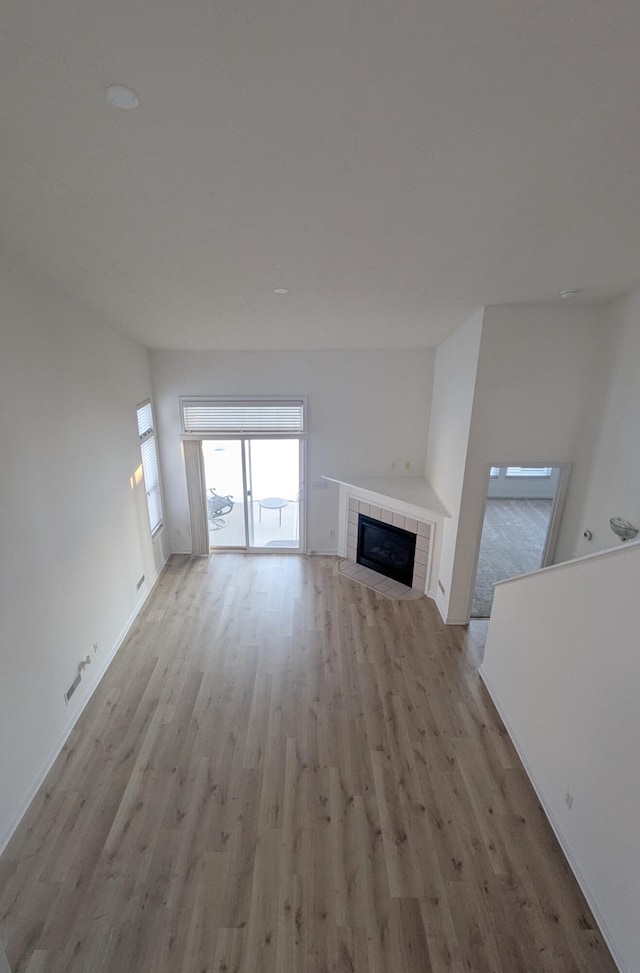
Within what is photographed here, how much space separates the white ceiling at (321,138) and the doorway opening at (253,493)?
3.55 metres

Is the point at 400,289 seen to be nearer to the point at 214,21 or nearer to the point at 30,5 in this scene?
the point at 214,21

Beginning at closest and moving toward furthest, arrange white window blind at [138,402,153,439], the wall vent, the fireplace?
the wall vent, white window blind at [138,402,153,439], the fireplace

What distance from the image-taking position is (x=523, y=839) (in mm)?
2721

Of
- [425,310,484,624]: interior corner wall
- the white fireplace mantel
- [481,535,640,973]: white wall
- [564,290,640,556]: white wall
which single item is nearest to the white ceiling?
[564,290,640,556]: white wall

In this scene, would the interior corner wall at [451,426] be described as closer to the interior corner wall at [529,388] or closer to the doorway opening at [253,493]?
the interior corner wall at [529,388]

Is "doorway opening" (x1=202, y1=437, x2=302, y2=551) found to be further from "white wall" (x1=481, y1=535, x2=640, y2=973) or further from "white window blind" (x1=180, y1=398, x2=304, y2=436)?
"white wall" (x1=481, y1=535, x2=640, y2=973)

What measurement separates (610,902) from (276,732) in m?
2.32

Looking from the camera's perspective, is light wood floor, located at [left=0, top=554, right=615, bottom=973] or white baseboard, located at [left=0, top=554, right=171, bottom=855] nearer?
light wood floor, located at [left=0, top=554, right=615, bottom=973]

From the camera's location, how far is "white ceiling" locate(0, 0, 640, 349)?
0.97 metres

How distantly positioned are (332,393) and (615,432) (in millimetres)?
3427

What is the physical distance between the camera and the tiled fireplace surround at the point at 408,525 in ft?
17.8

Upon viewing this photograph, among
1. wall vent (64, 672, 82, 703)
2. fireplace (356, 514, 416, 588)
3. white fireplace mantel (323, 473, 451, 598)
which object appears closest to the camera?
wall vent (64, 672, 82, 703)

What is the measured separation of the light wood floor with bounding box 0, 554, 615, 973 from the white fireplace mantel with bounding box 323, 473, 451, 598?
4.37 ft

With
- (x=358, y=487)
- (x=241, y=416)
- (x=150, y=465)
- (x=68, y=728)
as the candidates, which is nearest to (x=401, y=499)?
(x=358, y=487)
